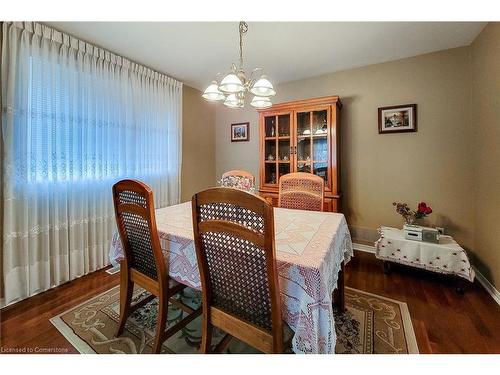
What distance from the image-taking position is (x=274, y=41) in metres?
2.23

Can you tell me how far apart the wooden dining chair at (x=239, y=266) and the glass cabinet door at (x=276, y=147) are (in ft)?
7.15

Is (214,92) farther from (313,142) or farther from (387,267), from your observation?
(387,267)

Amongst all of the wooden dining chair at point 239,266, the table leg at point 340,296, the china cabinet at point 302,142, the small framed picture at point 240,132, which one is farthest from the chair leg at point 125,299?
the small framed picture at point 240,132

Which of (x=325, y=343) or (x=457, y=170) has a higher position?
(x=457, y=170)

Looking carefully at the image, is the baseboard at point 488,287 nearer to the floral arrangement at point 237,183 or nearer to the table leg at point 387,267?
the table leg at point 387,267

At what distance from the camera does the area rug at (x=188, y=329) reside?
1.38 m

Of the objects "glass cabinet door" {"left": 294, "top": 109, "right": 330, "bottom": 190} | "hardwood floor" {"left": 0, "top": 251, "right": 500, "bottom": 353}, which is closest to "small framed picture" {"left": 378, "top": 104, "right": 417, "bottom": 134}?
"glass cabinet door" {"left": 294, "top": 109, "right": 330, "bottom": 190}

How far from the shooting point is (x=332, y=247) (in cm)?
117

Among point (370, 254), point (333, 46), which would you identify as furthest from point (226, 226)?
point (370, 254)

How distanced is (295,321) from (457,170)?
258cm

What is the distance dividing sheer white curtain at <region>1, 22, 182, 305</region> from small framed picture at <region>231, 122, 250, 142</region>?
1344 mm

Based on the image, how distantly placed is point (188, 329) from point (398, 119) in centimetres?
295

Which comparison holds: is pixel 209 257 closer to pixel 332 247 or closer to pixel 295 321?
pixel 295 321

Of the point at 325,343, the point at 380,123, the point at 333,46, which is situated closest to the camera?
the point at 325,343
